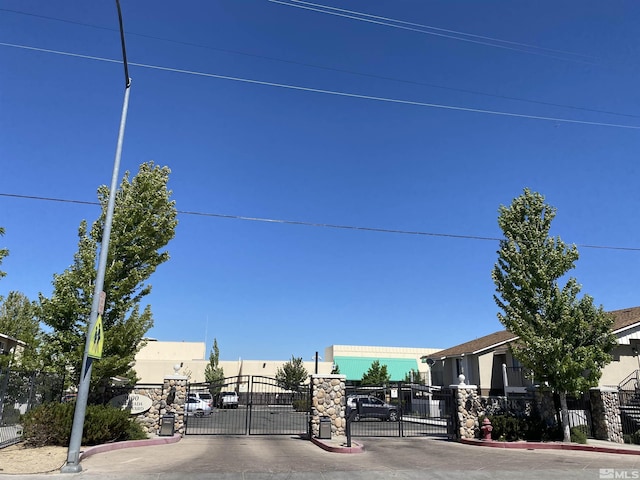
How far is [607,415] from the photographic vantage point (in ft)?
64.4

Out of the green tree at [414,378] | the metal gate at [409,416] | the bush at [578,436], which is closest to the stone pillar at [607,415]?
the bush at [578,436]

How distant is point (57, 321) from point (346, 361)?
56951 mm

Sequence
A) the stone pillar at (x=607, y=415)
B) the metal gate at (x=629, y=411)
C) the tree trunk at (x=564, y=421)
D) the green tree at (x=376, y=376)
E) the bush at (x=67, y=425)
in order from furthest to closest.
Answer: the green tree at (x=376, y=376)
the metal gate at (x=629, y=411)
the stone pillar at (x=607, y=415)
the tree trunk at (x=564, y=421)
the bush at (x=67, y=425)

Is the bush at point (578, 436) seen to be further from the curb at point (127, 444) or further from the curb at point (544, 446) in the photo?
the curb at point (127, 444)

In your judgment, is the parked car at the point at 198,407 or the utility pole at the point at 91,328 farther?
the parked car at the point at 198,407

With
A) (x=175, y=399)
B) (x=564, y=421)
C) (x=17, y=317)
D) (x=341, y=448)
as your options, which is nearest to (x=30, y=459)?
(x=175, y=399)

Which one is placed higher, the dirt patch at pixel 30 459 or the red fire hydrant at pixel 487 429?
the red fire hydrant at pixel 487 429

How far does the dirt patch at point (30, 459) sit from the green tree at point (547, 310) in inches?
620

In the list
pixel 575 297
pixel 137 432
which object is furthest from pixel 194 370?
pixel 575 297

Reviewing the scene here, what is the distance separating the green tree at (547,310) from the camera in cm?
1823

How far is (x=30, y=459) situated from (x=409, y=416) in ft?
89.8

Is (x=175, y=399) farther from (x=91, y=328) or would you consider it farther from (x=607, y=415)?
(x=607, y=415)

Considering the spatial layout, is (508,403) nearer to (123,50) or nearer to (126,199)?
(126,199)

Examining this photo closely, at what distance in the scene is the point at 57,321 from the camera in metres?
16.2
